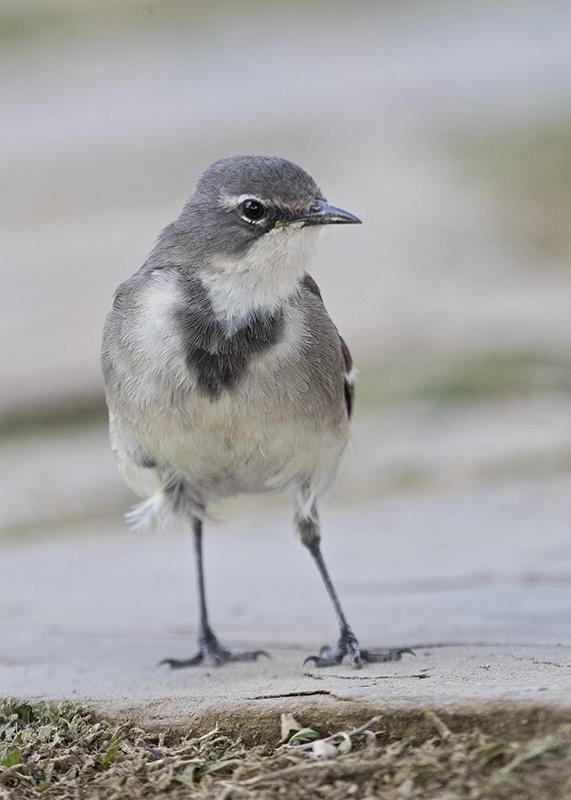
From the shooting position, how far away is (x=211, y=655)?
5.62 m

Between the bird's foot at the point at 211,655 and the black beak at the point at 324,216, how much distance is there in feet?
5.76

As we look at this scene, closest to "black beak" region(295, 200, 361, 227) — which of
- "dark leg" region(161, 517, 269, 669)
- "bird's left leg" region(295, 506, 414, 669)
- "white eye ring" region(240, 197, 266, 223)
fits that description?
"white eye ring" region(240, 197, 266, 223)

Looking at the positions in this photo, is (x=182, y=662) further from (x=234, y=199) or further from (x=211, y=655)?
(x=234, y=199)

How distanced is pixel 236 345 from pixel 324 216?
23.2 inches

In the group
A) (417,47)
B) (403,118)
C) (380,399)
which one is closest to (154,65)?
(417,47)

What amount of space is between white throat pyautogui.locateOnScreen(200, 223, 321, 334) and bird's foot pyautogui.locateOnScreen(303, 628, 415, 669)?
131 cm

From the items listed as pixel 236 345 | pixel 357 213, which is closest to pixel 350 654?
pixel 236 345

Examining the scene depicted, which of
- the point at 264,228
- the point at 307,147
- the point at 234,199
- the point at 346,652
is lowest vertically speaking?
the point at 346,652

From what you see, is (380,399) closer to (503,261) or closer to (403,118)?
(503,261)

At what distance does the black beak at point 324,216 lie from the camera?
5.00 m

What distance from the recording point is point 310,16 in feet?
109

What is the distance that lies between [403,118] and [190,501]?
14997 mm

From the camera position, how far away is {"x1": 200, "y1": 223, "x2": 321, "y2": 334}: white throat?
16.6 feet

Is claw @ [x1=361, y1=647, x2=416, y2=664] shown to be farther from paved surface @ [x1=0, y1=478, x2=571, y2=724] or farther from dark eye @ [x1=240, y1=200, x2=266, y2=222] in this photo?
dark eye @ [x1=240, y1=200, x2=266, y2=222]
